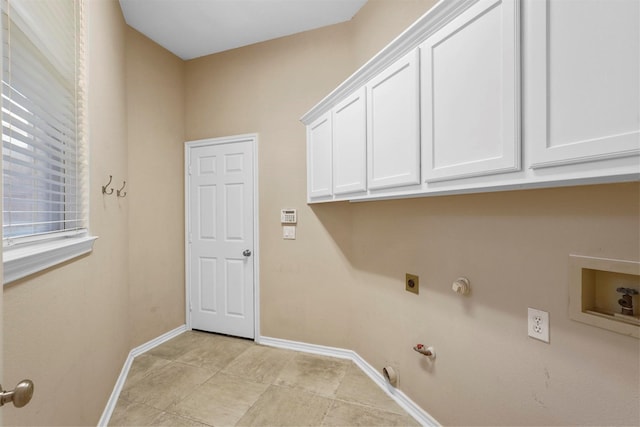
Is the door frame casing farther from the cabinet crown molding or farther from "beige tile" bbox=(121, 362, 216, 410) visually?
the cabinet crown molding

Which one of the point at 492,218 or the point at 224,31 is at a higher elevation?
the point at 224,31

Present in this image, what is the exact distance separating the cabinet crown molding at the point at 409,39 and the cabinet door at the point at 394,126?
44 millimetres

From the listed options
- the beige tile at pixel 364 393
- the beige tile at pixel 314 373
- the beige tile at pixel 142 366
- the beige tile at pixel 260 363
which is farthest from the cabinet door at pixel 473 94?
the beige tile at pixel 142 366

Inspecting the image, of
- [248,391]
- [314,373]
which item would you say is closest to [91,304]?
[248,391]

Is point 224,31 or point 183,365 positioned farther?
Answer: point 224,31

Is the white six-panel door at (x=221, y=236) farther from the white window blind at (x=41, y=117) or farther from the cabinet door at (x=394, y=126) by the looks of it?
the cabinet door at (x=394, y=126)

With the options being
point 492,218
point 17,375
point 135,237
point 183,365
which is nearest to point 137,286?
point 135,237

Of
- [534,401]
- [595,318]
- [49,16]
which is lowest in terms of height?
[534,401]

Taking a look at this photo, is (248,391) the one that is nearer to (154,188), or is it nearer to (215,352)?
(215,352)

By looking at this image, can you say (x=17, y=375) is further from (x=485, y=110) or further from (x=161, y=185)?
(x=161, y=185)

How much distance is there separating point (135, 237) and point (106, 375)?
4.07 feet

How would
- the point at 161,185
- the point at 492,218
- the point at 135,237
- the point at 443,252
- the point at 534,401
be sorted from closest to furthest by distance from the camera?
1. the point at 534,401
2. the point at 492,218
3. the point at 443,252
4. the point at 135,237
5. the point at 161,185

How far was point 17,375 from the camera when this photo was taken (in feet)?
3.00

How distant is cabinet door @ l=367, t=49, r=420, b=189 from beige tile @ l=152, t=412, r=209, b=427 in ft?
6.01
